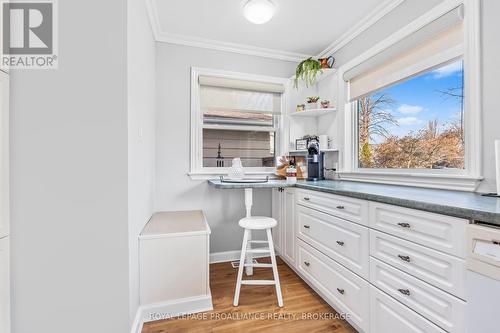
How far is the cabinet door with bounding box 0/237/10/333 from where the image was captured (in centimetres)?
110

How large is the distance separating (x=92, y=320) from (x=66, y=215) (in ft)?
1.93

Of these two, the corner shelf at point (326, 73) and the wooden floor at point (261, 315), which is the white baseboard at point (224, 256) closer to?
the wooden floor at point (261, 315)

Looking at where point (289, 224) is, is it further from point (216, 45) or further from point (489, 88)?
point (216, 45)

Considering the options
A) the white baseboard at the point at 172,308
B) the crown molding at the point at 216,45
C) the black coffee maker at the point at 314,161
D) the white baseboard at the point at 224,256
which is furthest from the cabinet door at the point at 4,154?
the black coffee maker at the point at 314,161

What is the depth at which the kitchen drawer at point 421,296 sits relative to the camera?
0.97 metres

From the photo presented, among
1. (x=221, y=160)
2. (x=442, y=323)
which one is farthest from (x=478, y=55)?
(x=221, y=160)

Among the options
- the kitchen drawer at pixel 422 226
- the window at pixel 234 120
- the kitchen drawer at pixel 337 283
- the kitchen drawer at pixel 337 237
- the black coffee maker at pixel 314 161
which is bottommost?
the kitchen drawer at pixel 337 283

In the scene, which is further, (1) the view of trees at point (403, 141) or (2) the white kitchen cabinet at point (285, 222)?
(2) the white kitchen cabinet at point (285, 222)

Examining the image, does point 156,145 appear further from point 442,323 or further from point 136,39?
point 442,323

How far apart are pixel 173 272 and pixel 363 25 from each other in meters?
2.81

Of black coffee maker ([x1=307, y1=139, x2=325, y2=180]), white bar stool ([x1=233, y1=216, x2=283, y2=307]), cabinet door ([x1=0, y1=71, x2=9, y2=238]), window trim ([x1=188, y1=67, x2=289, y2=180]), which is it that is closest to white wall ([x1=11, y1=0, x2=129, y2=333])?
cabinet door ([x1=0, y1=71, x2=9, y2=238])

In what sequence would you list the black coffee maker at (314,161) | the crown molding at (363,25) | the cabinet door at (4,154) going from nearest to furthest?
the cabinet door at (4,154) → the crown molding at (363,25) → the black coffee maker at (314,161)

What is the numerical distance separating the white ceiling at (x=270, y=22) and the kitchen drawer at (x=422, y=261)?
197 centimetres

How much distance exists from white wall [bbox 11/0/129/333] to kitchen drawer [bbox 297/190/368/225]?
138cm
